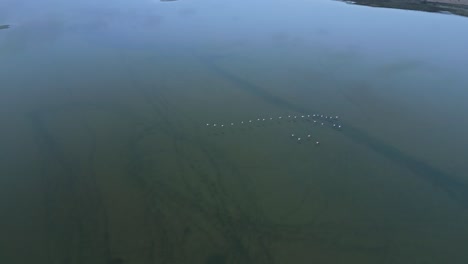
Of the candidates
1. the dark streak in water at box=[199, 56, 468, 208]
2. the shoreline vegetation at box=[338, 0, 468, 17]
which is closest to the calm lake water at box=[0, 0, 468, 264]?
the dark streak in water at box=[199, 56, 468, 208]

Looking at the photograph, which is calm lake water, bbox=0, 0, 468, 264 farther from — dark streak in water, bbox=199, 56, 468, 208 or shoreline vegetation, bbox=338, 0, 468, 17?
shoreline vegetation, bbox=338, 0, 468, 17

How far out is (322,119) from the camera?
7750mm

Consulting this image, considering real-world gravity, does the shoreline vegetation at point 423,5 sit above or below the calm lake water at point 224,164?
above

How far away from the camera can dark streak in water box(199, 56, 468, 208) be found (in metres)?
6.06

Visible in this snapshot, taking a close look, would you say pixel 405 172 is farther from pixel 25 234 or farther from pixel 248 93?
pixel 25 234

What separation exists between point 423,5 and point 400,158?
9870mm

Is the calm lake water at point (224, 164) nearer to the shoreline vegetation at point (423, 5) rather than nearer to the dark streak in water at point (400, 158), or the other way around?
the dark streak in water at point (400, 158)

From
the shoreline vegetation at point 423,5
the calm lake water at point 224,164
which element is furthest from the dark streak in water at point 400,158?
the shoreline vegetation at point 423,5

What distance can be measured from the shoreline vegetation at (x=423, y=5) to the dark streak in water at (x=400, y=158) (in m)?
8.36

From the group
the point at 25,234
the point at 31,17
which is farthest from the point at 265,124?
the point at 31,17

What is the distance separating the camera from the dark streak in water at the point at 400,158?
6.06m

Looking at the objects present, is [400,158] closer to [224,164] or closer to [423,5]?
[224,164]

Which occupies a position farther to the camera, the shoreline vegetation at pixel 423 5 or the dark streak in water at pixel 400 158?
the shoreline vegetation at pixel 423 5

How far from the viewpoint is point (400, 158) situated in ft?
22.1
